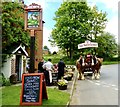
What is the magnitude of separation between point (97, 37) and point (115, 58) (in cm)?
681

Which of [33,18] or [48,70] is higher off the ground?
[33,18]

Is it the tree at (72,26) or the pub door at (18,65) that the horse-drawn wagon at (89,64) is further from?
the tree at (72,26)

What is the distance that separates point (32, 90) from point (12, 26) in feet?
35.9

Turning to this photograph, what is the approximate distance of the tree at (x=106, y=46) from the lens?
6748 centimetres

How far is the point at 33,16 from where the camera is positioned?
13.5 meters

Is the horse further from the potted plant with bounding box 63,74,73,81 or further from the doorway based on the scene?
the doorway

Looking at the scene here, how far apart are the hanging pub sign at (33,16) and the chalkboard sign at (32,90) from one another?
2.06 metres

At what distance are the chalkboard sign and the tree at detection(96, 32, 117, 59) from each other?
54.4m

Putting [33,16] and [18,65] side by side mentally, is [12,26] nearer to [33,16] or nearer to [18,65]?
[18,65]

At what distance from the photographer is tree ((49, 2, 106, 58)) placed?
196 feet

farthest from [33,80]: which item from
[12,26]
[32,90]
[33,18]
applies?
[12,26]

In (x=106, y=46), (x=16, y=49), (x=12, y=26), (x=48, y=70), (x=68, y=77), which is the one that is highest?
(x=106, y=46)

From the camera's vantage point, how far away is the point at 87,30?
201ft

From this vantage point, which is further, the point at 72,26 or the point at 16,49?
the point at 72,26
